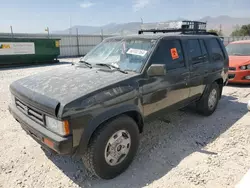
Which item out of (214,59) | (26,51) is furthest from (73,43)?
(214,59)

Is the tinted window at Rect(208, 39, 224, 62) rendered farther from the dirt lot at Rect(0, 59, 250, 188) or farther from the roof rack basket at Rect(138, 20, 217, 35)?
the dirt lot at Rect(0, 59, 250, 188)

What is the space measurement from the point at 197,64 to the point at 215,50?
110 centimetres

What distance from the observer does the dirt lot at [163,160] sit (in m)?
2.85

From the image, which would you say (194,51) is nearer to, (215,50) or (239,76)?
(215,50)

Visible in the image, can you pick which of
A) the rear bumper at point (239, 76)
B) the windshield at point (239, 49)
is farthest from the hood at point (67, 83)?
the windshield at point (239, 49)

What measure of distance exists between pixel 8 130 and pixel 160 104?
3.05 meters

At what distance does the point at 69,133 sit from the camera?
239cm

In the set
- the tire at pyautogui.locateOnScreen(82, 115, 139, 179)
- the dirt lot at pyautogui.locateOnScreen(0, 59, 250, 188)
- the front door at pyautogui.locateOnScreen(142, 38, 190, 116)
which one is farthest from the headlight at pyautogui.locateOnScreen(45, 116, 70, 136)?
the front door at pyautogui.locateOnScreen(142, 38, 190, 116)

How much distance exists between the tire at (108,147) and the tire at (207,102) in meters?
2.32

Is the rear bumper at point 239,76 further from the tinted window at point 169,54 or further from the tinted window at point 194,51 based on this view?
the tinted window at point 169,54

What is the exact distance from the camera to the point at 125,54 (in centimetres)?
349

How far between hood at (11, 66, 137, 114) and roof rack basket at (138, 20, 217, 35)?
7.69 ft

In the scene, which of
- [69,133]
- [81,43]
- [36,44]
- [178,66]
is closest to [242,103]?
[178,66]

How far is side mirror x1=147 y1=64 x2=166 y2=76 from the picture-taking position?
3078 millimetres
